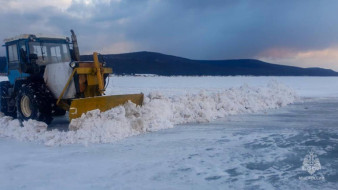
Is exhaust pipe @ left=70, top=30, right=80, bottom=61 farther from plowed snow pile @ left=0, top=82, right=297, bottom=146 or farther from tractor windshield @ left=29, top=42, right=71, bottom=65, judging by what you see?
plowed snow pile @ left=0, top=82, right=297, bottom=146

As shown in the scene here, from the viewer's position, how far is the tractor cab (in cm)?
853

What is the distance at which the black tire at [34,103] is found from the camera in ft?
26.0

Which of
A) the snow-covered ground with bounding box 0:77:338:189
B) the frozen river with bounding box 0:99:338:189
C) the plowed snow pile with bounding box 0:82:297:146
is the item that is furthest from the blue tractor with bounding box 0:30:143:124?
the frozen river with bounding box 0:99:338:189

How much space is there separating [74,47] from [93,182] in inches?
244

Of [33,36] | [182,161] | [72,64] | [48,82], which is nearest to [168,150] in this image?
[182,161]

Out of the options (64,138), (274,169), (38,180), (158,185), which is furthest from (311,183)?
(64,138)

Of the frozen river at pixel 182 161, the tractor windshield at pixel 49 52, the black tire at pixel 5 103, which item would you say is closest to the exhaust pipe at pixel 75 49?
the tractor windshield at pixel 49 52

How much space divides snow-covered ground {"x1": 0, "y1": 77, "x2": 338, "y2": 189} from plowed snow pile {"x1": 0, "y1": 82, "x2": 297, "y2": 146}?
0.02 meters

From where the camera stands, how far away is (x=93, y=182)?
4.18 m

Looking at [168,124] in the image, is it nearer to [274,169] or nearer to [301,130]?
[301,130]

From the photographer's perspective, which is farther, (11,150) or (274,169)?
(11,150)

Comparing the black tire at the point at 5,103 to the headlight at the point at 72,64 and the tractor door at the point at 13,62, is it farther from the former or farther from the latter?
the headlight at the point at 72,64

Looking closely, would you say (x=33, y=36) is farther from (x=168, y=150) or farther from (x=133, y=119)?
(x=168, y=150)

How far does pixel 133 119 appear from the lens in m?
7.59
